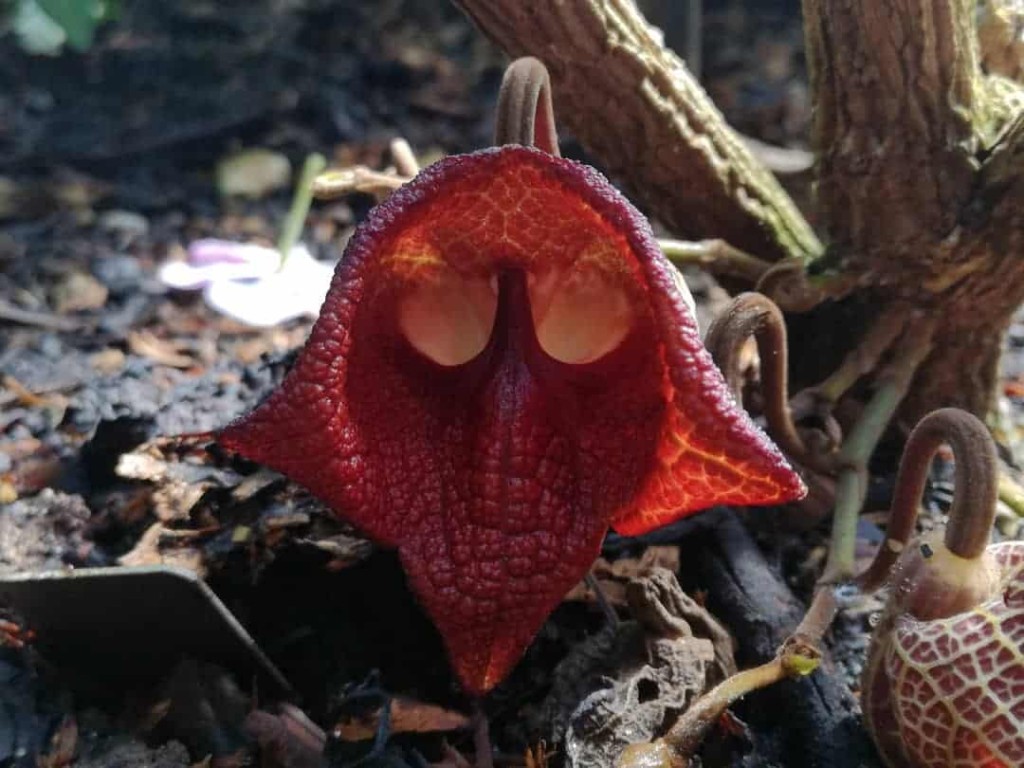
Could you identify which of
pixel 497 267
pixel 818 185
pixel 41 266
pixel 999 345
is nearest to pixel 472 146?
pixel 41 266

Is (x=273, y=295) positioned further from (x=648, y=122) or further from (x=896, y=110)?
(x=896, y=110)

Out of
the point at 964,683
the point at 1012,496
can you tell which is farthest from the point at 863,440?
the point at 964,683

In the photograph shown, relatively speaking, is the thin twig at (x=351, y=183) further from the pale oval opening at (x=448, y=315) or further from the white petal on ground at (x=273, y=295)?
the pale oval opening at (x=448, y=315)

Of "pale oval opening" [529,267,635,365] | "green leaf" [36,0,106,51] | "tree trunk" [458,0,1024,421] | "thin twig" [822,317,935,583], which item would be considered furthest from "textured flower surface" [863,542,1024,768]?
"green leaf" [36,0,106,51]

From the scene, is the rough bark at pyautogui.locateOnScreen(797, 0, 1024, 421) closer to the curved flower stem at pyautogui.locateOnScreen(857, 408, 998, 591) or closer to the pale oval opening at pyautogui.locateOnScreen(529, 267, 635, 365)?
the curved flower stem at pyautogui.locateOnScreen(857, 408, 998, 591)

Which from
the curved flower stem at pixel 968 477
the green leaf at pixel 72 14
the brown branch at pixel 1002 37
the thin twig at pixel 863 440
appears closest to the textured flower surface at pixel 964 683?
the curved flower stem at pixel 968 477

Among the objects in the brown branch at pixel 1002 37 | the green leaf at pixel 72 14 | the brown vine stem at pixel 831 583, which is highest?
the brown branch at pixel 1002 37
